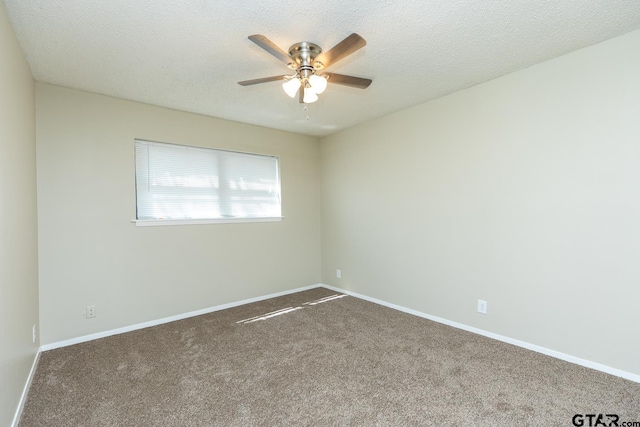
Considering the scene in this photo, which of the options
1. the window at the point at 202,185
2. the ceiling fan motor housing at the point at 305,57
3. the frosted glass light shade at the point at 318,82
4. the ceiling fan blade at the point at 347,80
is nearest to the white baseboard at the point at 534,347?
the window at the point at 202,185

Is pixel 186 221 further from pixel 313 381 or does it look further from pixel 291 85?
pixel 313 381

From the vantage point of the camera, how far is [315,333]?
118 inches

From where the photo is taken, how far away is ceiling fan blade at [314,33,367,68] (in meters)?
1.71

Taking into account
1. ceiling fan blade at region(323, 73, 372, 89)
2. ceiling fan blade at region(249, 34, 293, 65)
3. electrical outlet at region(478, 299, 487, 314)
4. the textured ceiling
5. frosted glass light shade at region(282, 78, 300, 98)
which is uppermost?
the textured ceiling

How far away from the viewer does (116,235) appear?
305 centimetres

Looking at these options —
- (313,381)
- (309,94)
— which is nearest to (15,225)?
(309,94)

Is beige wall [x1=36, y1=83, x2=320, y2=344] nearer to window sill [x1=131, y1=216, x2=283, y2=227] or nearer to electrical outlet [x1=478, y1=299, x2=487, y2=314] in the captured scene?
window sill [x1=131, y1=216, x2=283, y2=227]

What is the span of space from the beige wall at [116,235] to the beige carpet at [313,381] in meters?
0.39

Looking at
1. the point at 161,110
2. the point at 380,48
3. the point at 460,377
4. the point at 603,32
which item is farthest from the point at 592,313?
the point at 161,110

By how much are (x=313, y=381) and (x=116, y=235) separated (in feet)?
7.98

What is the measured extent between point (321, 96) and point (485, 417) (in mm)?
2933

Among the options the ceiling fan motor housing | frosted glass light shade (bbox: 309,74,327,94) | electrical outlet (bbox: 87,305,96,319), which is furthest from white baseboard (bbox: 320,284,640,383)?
electrical outlet (bbox: 87,305,96,319)

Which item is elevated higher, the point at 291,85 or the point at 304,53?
the point at 304,53

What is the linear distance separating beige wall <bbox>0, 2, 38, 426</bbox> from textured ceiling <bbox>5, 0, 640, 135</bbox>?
0.28 meters
